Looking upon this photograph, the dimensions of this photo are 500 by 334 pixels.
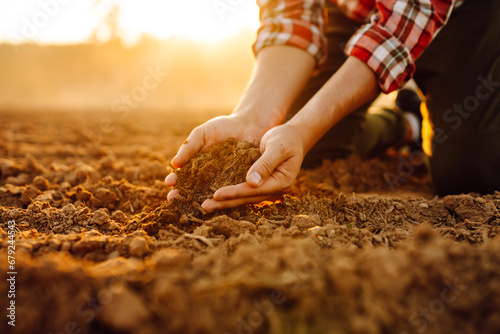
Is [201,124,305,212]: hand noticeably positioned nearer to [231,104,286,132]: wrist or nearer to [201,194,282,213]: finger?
[201,194,282,213]: finger

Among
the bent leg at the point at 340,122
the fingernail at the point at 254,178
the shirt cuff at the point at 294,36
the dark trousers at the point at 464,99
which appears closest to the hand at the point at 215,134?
the fingernail at the point at 254,178

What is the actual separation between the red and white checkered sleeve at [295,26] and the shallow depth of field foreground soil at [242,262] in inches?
35.9

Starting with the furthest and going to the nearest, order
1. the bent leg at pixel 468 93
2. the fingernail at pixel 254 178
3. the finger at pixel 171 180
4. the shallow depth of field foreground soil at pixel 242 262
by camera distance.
Result: the bent leg at pixel 468 93, the finger at pixel 171 180, the fingernail at pixel 254 178, the shallow depth of field foreground soil at pixel 242 262

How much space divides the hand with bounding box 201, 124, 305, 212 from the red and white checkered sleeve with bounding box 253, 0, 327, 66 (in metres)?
0.85

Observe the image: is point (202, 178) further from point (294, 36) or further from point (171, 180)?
point (294, 36)

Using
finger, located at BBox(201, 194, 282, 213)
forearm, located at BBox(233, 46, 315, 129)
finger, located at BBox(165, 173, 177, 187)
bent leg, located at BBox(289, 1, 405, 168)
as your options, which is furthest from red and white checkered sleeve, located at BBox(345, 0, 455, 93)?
finger, located at BBox(165, 173, 177, 187)

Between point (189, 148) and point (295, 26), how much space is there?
1.12 metres

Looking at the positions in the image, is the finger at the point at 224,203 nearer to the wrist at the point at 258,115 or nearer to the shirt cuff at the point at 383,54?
the wrist at the point at 258,115

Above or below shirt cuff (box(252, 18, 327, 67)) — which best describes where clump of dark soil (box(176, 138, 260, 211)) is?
below

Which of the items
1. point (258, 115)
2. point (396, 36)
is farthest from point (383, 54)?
point (258, 115)

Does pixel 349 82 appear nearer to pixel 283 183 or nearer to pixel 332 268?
pixel 283 183

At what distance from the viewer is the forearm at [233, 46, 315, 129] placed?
1.99 meters

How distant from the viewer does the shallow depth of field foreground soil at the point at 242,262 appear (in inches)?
32.0

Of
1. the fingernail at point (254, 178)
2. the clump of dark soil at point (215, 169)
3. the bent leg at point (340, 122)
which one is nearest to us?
the fingernail at point (254, 178)
